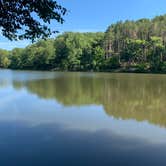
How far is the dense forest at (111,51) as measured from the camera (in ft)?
248

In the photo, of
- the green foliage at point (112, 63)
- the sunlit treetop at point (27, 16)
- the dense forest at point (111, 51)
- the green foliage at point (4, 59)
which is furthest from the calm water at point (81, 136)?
the green foliage at point (4, 59)

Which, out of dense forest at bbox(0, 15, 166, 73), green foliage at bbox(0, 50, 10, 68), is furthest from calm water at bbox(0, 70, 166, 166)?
green foliage at bbox(0, 50, 10, 68)

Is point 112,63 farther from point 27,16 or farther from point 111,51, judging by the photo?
point 27,16

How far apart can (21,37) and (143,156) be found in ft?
13.1

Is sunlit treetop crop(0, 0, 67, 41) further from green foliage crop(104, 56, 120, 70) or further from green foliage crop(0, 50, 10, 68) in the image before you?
green foliage crop(0, 50, 10, 68)

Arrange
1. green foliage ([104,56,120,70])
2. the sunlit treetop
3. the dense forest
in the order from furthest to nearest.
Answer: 1. green foliage ([104,56,120,70])
2. the dense forest
3. the sunlit treetop

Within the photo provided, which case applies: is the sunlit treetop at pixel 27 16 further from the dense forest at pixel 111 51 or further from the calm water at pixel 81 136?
the dense forest at pixel 111 51

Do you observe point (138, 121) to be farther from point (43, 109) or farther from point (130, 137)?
point (43, 109)

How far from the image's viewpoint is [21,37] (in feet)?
21.4

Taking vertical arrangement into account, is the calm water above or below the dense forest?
Answer: below

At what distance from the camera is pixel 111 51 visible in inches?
3494

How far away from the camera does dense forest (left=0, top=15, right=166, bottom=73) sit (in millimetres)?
75500

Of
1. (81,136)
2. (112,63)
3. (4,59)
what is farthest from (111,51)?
(81,136)

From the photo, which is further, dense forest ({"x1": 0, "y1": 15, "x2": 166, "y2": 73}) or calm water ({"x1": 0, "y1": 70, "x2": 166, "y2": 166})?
dense forest ({"x1": 0, "y1": 15, "x2": 166, "y2": 73})
